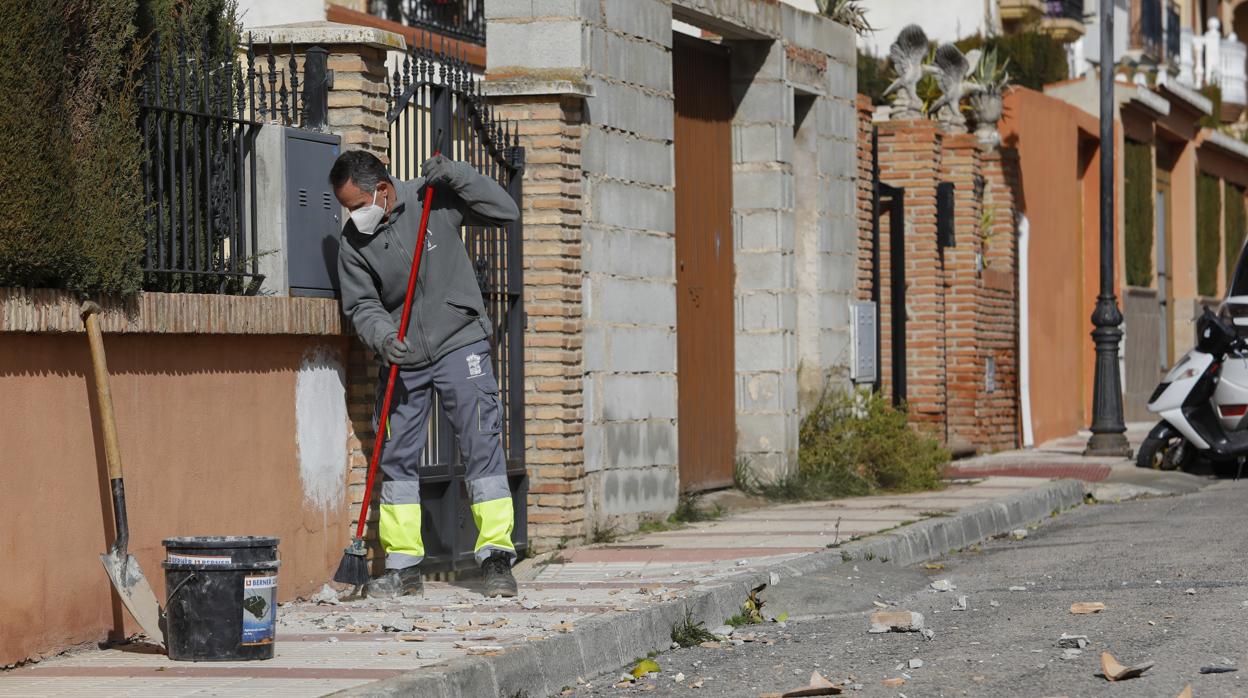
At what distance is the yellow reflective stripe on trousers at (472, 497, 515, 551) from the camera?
8.92m

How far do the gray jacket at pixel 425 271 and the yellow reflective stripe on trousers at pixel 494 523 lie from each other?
704mm

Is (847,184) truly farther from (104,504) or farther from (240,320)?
(104,504)

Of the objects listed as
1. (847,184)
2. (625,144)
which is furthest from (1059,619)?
(847,184)

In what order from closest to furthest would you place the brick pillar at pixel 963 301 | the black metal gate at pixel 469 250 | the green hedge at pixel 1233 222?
the black metal gate at pixel 469 250 → the brick pillar at pixel 963 301 → the green hedge at pixel 1233 222

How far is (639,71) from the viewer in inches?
471

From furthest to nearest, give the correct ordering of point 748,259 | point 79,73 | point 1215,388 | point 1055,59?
1. point 1055,59
2. point 1215,388
3. point 748,259
4. point 79,73

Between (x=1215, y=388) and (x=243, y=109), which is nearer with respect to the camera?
(x=243, y=109)

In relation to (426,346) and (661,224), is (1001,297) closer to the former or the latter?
(661,224)

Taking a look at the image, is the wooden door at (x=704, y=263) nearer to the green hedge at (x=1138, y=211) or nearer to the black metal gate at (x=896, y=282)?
the black metal gate at (x=896, y=282)

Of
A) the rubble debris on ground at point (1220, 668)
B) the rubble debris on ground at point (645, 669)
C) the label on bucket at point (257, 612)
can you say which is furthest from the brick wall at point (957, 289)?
the label on bucket at point (257, 612)

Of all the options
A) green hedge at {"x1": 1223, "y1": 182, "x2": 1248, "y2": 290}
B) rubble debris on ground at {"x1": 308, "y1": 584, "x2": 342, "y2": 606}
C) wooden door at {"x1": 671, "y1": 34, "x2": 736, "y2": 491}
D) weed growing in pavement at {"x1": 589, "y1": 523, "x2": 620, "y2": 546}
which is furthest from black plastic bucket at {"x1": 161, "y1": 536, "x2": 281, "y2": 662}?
green hedge at {"x1": 1223, "y1": 182, "x2": 1248, "y2": 290}

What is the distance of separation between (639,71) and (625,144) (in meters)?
0.53

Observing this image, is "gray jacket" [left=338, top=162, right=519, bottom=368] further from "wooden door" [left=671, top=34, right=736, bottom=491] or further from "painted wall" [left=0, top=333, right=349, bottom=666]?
"wooden door" [left=671, top=34, right=736, bottom=491]

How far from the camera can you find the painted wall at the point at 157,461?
7.00 metres
